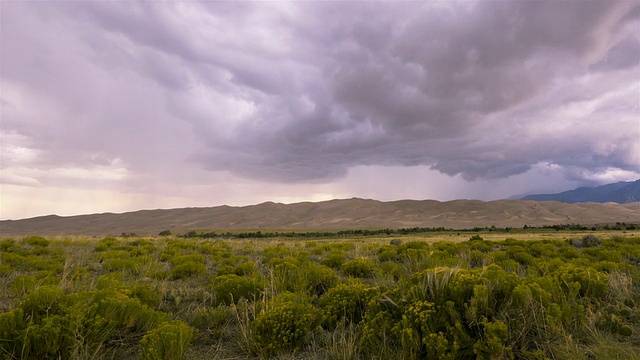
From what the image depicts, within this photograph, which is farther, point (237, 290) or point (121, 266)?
point (121, 266)

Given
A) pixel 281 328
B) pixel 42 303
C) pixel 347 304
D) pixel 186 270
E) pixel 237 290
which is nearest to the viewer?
pixel 281 328

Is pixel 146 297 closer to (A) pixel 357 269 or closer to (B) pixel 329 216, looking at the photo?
Result: (A) pixel 357 269

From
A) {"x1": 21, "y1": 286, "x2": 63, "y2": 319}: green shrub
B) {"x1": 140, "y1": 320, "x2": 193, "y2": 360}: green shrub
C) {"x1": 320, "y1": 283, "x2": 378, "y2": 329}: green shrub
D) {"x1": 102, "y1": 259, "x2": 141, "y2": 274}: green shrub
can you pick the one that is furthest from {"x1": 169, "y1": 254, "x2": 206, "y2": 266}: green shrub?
{"x1": 140, "y1": 320, "x2": 193, "y2": 360}: green shrub

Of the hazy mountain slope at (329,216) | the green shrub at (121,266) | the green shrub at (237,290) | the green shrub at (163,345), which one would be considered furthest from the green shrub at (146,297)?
the hazy mountain slope at (329,216)

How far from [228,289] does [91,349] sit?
2.80 metres

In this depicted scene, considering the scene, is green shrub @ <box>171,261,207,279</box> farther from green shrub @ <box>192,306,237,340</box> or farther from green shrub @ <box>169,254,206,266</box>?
green shrub @ <box>192,306,237,340</box>

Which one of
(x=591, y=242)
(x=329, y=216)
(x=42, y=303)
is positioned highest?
(x=42, y=303)

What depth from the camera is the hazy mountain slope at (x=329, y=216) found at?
110m

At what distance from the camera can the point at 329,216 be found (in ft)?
412

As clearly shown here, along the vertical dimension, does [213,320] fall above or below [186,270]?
below

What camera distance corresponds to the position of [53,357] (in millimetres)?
3754

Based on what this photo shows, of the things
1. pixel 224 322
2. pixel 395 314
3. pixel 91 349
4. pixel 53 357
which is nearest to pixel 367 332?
pixel 395 314

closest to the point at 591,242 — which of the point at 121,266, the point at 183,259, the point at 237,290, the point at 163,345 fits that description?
the point at 237,290

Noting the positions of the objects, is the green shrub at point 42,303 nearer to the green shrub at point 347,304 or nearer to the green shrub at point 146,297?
the green shrub at point 146,297
